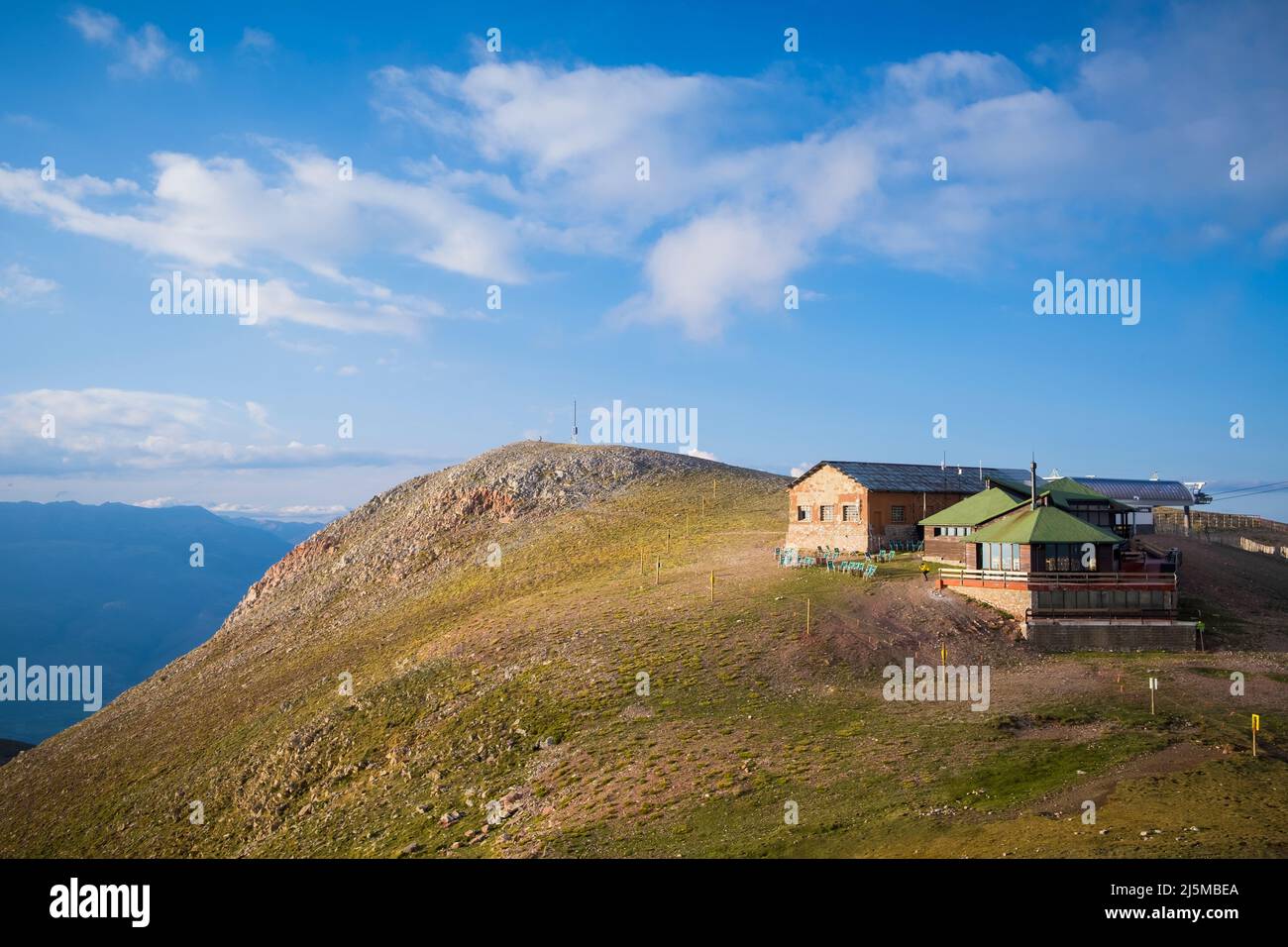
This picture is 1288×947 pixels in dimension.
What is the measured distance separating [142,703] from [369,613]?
19041 mm

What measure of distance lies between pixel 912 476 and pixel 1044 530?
78.2 feet

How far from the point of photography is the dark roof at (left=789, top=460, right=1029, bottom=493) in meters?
62.4

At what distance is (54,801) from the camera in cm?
4716

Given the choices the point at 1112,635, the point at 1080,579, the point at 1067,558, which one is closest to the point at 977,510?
the point at 1067,558

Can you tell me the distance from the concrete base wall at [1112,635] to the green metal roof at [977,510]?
13.1m

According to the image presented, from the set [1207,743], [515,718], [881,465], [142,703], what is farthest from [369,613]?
[1207,743]

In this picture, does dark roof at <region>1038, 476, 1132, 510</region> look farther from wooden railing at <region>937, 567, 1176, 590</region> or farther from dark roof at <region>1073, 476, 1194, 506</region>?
dark roof at <region>1073, 476, 1194, 506</region>

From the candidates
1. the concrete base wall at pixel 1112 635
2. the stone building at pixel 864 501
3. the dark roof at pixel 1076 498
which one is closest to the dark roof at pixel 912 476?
the stone building at pixel 864 501

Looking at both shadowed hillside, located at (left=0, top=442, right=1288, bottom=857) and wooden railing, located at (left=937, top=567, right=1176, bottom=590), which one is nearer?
shadowed hillside, located at (left=0, top=442, right=1288, bottom=857)

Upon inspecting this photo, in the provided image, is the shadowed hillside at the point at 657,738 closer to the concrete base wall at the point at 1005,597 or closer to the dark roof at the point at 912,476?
the concrete base wall at the point at 1005,597

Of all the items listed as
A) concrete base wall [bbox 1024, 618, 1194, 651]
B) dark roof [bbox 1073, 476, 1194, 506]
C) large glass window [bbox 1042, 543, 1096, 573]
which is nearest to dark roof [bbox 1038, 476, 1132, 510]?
large glass window [bbox 1042, 543, 1096, 573]

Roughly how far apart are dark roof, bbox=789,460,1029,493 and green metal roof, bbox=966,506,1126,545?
1576cm
